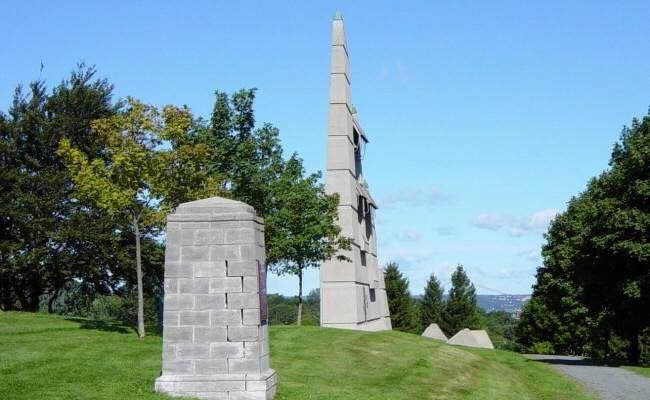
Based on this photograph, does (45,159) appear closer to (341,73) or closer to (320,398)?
(341,73)

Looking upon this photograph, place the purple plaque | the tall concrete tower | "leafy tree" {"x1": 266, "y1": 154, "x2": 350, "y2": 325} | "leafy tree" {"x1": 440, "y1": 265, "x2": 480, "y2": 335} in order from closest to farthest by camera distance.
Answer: the purple plaque → "leafy tree" {"x1": 266, "y1": 154, "x2": 350, "y2": 325} → the tall concrete tower → "leafy tree" {"x1": 440, "y1": 265, "x2": 480, "y2": 335}

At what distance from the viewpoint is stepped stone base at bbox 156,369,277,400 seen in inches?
626

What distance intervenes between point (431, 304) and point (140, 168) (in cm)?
6169

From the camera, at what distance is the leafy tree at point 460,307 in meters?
80.4

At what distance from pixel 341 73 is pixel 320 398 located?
28169mm

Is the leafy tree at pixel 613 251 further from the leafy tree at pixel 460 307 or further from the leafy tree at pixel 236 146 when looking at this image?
the leafy tree at pixel 460 307

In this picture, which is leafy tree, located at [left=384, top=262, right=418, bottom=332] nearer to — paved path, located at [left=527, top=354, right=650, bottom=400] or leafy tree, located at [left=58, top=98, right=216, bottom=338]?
paved path, located at [left=527, top=354, right=650, bottom=400]

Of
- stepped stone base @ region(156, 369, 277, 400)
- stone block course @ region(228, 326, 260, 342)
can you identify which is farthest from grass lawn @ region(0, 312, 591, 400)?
stone block course @ region(228, 326, 260, 342)

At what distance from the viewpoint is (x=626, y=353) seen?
58.8m

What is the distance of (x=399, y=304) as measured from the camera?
75.2 meters

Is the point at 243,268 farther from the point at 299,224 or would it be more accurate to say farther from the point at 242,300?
the point at 299,224

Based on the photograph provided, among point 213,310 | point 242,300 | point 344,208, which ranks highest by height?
point 344,208

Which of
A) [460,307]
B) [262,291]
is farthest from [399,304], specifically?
[262,291]

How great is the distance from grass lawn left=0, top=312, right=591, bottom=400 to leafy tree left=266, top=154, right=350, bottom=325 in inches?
214
